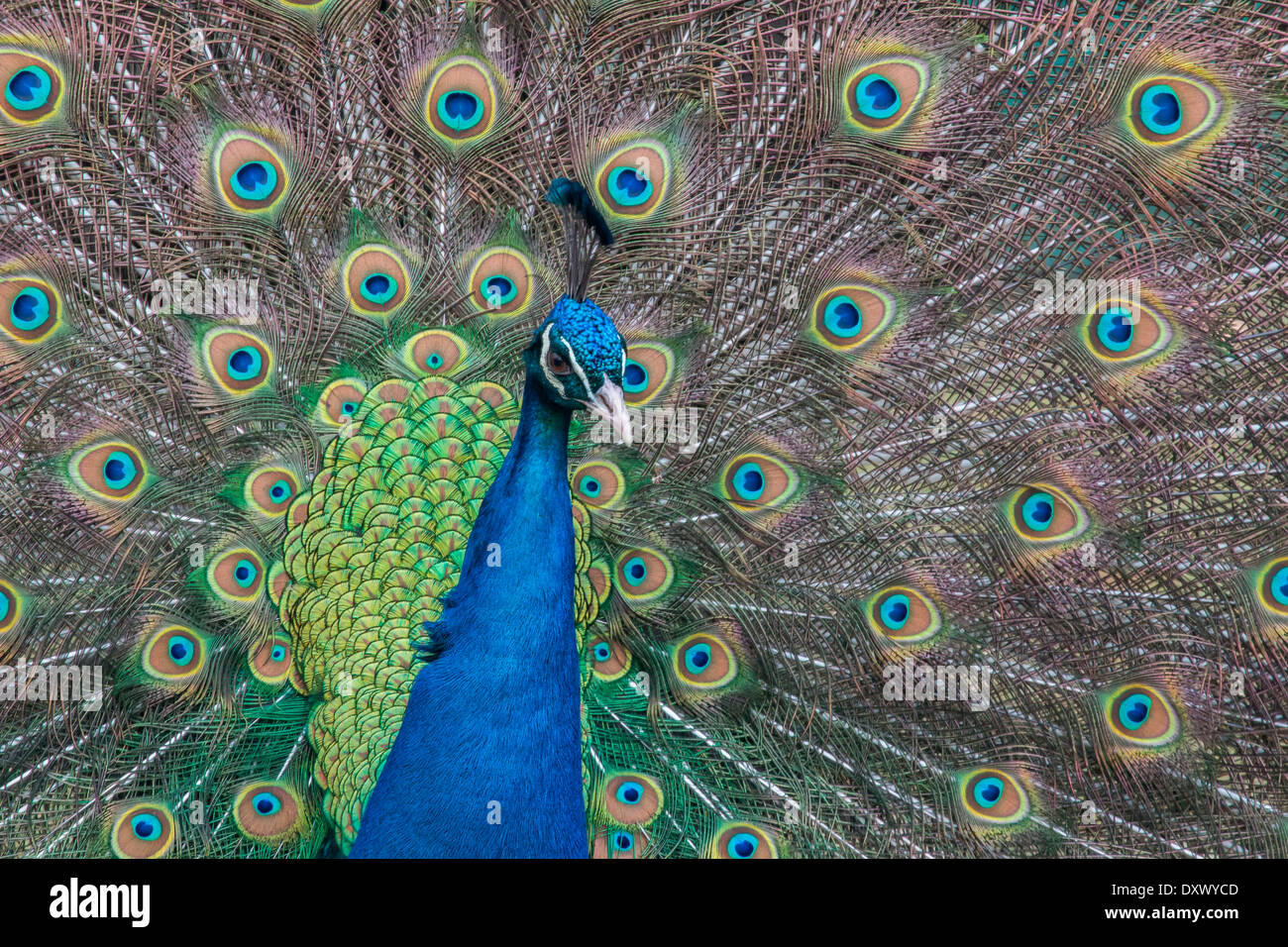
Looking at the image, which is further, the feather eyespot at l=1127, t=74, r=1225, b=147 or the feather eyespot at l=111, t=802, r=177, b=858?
the feather eyespot at l=111, t=802, r=177, b=858

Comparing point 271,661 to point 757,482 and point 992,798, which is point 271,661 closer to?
point 757,482

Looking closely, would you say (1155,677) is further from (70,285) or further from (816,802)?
(70,285)

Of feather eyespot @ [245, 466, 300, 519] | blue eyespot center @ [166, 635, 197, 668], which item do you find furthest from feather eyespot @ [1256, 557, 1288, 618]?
blue eyespot center @ [166, 635, 197, 668]

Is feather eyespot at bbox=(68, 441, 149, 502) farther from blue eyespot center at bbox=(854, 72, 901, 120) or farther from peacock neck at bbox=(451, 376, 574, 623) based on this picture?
blue eyespot center at bbox=(854, 72, 901, 120)

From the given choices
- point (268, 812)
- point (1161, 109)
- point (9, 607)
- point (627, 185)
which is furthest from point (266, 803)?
point (1161, 109)

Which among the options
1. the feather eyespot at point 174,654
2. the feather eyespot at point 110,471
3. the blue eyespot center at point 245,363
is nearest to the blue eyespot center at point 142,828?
the feather eyespot at point 174,654

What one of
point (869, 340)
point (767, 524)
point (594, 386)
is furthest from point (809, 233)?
point (594, 386)
